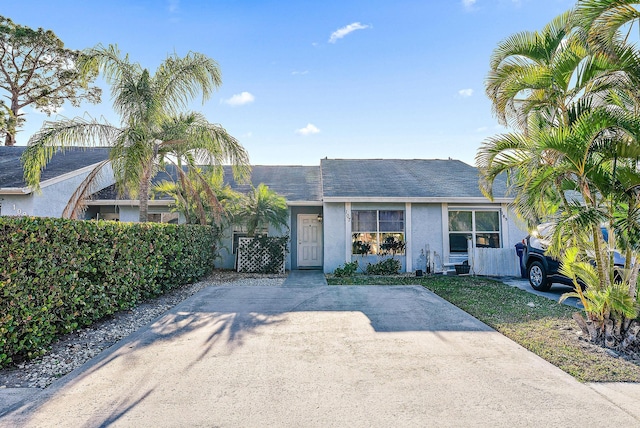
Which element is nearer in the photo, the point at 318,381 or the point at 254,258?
the point at 318,381

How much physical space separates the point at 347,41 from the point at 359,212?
585cm

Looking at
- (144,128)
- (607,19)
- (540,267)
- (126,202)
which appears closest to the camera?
(607,19)

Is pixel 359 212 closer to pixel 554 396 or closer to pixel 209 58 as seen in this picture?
pixel 209 58

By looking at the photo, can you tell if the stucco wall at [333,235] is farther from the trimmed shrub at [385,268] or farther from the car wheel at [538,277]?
the car wheel at [538,277]

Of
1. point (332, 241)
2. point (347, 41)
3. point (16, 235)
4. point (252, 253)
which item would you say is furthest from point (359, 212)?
point (16, 235)

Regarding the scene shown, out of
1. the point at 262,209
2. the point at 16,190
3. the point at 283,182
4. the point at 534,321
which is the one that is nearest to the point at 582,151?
the point at 534,321

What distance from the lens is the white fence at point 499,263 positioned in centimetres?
1191

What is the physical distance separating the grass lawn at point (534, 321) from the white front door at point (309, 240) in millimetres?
3172

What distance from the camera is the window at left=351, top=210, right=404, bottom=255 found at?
41.3 ft

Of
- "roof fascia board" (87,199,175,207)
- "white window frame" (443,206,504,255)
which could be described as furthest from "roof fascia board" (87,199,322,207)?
"white window frame" (443,206,504,255)

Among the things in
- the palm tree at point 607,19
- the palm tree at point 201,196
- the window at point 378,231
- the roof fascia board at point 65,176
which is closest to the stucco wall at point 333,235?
the window at point 378,231

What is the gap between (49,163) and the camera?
13305mm

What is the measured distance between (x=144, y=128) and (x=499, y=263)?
38.2 ft

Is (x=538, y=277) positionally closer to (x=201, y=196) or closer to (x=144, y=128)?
(x=201, y=196)
